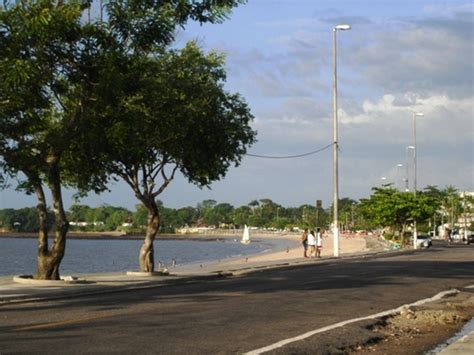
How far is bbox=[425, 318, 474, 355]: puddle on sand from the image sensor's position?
43.3 ft

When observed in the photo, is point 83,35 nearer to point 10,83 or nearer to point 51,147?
point 10,83

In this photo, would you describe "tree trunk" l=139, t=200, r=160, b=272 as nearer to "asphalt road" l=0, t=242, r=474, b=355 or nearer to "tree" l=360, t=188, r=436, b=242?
"asphalt road" l=0, t=242, r=474, b=355

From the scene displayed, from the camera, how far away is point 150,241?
1348 inches

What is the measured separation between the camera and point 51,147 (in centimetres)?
2633

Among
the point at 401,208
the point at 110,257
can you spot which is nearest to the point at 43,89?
the point at 401,208

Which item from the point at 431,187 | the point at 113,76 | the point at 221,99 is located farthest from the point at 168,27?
the point at 431,187

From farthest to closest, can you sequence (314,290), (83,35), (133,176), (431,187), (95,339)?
(431,187) → (133,176) → (314,290) → (83,35) → (95,339)

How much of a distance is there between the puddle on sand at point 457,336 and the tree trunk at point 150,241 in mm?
17879

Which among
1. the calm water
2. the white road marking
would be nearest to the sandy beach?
the calm water

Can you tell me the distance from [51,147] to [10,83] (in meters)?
6.18

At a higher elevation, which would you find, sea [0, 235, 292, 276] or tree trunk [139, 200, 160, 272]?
tree trunk [139, 200, 160, 272]

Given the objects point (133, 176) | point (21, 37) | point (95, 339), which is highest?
point (21, 37)

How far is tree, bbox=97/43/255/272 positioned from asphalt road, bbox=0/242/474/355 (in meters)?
5.58

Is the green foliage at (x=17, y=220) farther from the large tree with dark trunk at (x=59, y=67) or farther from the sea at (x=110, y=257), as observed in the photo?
the large tree with dark trunk at (x=59, y=67)
